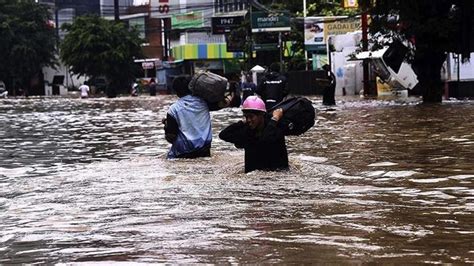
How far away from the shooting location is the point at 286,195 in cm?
809

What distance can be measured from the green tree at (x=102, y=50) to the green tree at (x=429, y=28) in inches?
1699

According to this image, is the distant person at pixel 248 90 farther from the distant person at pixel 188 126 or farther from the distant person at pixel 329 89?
the distant person at pixel 188 126

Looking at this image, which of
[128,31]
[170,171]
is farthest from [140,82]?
[170,171]

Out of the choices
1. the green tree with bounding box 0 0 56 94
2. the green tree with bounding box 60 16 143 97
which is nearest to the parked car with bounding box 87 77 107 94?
the green tree with bounding box 60 16 143 97

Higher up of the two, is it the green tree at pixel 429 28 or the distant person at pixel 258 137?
the green tree at pixel 429 28

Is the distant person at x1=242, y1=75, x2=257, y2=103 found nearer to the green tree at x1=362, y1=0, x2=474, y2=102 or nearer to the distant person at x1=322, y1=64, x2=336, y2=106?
the distant person at x1=322, y1=64, x2=336, y2=106

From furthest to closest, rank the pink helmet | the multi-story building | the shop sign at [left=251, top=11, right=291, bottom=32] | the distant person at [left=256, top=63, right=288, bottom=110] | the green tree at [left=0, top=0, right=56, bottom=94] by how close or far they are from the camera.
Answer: the multi-story building < the green tree at [left=0, top=0, right=56, bottom=94] < the shop sign at [left=251, top=11, right=291, bottom=32] < the distant person at [left=256, top=63, right=288, bottom=110] < the pink helmet

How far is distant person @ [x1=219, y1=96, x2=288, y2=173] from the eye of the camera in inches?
342

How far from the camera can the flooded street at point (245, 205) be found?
554 cm

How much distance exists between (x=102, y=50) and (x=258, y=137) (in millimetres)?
62216

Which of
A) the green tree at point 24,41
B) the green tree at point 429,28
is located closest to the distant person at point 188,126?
the green tree at point 429,28

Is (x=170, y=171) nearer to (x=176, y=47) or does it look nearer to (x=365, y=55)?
(x=365, y=55)

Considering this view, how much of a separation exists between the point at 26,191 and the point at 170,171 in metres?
1.83

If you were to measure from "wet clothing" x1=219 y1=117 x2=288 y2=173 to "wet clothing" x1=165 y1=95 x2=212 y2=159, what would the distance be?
2002mm
